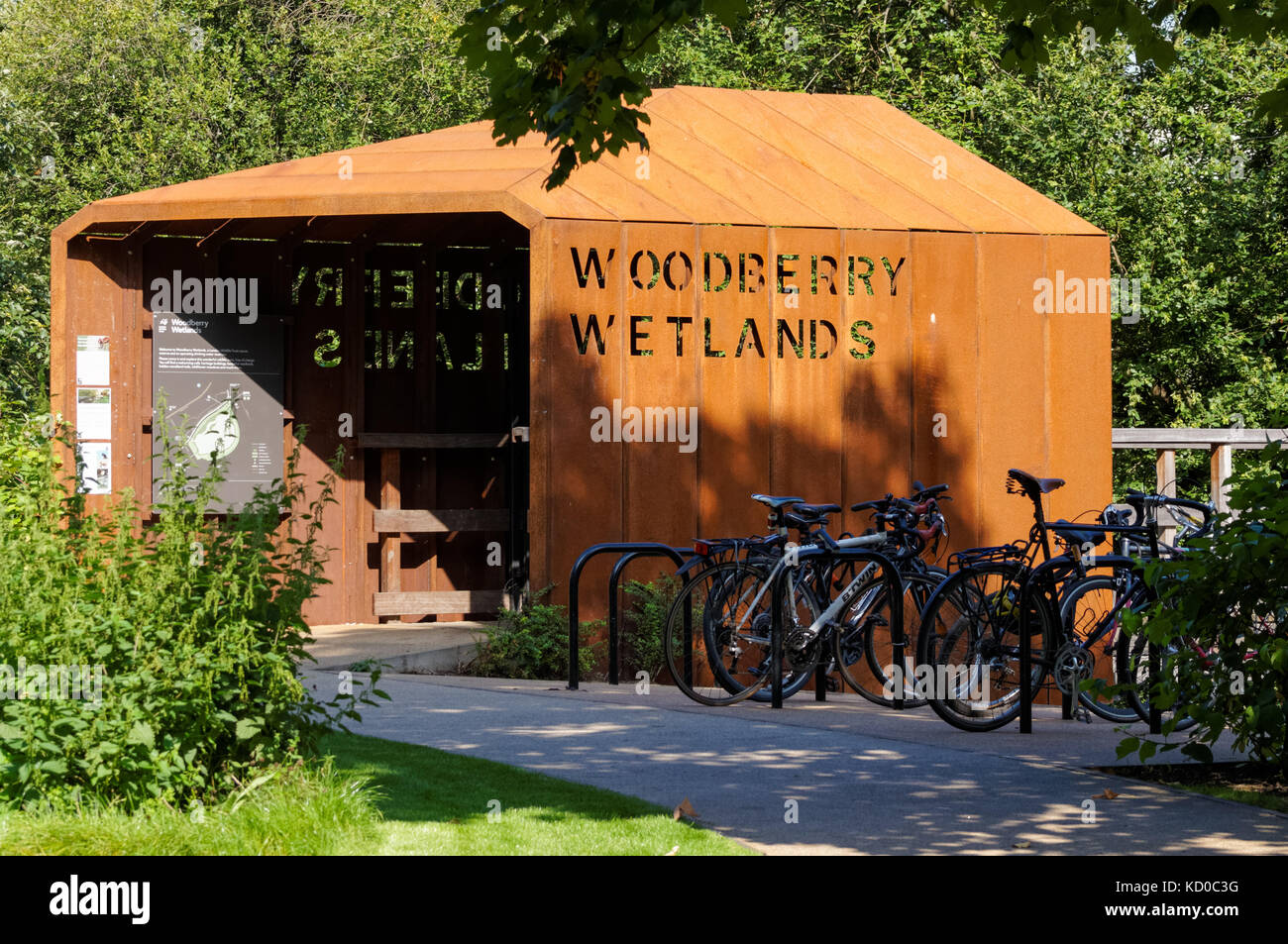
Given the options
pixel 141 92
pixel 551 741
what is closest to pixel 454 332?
pixel 551 741

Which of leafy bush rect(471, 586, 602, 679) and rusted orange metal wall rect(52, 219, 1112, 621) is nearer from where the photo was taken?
leafy bush rect(471, 586, 602, 679)

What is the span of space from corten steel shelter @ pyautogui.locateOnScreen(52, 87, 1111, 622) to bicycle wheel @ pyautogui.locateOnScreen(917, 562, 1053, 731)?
3.48 m

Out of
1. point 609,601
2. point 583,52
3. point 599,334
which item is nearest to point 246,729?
point 583,52

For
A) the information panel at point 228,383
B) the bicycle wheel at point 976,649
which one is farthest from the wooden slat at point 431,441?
the bicycle wheel at point 976,649

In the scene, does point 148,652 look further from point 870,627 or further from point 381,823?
point 870,627

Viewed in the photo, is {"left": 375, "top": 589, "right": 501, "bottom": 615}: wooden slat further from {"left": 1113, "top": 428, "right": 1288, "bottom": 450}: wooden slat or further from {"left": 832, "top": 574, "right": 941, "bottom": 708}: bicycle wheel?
{"left": 1113, "top": 428, "right": 1288, "bottom": 450}: wooden slat

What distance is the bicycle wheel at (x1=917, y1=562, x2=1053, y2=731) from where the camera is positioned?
751 cm

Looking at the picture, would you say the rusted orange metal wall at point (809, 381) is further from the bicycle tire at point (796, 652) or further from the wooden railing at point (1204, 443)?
the bicycle tire at point (796, 652)

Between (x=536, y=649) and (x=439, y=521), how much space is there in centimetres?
295

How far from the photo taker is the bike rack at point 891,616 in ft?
27.1

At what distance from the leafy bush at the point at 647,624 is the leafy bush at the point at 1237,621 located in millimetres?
4547

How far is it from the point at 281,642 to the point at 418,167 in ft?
21.8

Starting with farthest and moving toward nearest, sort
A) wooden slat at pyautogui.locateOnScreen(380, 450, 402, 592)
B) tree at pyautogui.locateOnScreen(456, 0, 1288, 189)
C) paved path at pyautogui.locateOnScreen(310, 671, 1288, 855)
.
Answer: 1. wooden slat at pyautogui.locateOnScreen(380, 450, 402, 592)
2. tree at pyautogui.locateOnScreen(456, 0, 1288, 189)
3. paved path at pyautogui.locateOnScreen(310, 671, 1288, 855)

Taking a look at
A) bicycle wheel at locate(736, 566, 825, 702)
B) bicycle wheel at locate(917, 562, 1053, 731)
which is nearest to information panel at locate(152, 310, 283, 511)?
bicycle wheel at locate(736, 566, 825, 702)
